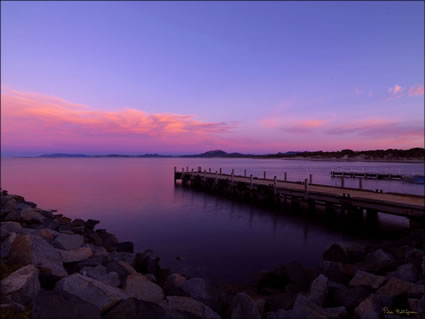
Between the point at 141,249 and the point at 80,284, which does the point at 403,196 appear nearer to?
the point at 141,249

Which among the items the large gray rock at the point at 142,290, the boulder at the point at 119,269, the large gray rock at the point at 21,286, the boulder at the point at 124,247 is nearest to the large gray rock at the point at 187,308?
the large gray rock at the point at 142,290

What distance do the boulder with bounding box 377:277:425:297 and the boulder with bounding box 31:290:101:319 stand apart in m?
6.14

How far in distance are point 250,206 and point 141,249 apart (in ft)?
43.3

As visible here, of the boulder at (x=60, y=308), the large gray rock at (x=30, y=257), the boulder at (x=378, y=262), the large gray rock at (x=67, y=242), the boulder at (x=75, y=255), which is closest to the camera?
the boulder at (x=60, y=308)

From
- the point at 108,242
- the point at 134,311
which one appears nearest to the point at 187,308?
the point at 134,311

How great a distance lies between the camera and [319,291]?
21.8 feet

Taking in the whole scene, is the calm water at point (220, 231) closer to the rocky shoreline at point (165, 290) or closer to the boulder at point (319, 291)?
the rocky shoreline at point (165, 290)

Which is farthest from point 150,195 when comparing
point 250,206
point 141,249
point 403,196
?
point 403,196

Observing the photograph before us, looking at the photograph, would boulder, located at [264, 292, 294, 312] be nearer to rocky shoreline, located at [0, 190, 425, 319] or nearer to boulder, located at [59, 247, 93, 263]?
rocky shoreline, located at [0, 190, 425, 319]

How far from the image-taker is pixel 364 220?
60.8 feet

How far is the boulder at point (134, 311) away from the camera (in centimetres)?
355

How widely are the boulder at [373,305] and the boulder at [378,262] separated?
10.1 ft

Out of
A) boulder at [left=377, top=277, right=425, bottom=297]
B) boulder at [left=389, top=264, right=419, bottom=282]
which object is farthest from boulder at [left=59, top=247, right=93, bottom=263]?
boulder at [left=389, top=264, right=419, bottom=282]

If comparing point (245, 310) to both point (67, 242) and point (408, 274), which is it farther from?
point (67, 242)
